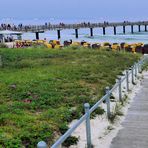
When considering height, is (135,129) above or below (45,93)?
below

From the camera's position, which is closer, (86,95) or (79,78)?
(86,95)

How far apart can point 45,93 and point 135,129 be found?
4.03 metres

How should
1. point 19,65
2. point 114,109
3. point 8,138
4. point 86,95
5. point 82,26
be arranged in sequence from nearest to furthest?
point 8,138 < point 114,109 < point 86,95 < point 19,65 < point 82,26

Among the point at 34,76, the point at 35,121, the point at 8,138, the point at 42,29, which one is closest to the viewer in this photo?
the point at 8,138

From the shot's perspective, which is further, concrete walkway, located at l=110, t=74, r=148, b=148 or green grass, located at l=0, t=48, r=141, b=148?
green grass, located at l=0, t=48, r=141, b=148

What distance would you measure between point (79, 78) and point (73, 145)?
846 cm

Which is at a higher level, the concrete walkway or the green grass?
the green grass

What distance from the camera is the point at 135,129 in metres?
10.8

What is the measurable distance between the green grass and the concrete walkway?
1189 mm

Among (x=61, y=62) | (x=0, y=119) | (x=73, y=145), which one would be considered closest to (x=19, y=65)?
(x=61, y=62)

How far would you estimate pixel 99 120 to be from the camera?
11664mm

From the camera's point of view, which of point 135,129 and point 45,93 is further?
point 45,93

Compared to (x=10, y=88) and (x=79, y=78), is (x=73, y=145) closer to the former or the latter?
(x=10, y=88)

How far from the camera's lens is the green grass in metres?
9.88
